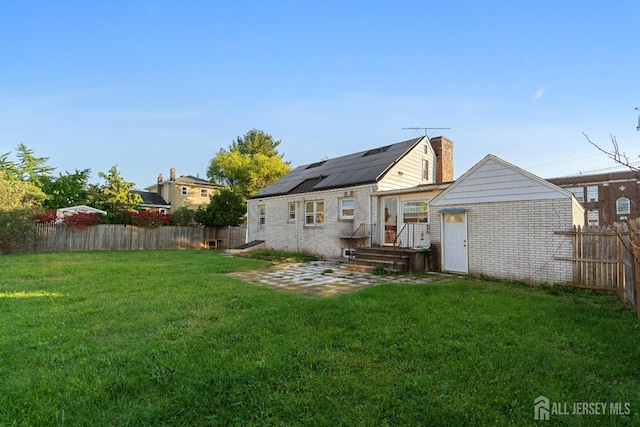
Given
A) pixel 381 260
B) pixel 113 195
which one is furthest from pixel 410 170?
pixel 113 195

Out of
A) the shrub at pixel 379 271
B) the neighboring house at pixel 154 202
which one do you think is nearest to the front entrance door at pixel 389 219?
the shrub at pixel 379 271

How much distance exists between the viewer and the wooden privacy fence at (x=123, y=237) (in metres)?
17.9

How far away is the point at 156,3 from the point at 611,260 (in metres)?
14.3

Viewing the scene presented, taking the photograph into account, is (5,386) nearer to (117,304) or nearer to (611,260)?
(117,304)

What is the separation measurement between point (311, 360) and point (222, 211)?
22.1 meters

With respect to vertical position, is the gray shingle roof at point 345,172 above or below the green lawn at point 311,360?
above

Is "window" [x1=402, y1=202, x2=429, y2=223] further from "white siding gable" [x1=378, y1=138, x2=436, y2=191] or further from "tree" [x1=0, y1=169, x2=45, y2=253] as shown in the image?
"tree" [x1=0, y1=169, x2=45, y2=253]

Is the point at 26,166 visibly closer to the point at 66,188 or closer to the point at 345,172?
the point at 66,188

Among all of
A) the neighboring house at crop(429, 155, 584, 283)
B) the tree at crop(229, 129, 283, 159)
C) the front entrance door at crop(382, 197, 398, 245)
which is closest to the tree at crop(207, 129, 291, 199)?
the tree at crop(229, 129, 283, 159)

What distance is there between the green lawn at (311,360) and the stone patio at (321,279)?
1434 mm

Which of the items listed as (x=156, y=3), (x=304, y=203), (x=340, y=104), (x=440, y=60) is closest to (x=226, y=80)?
(x=156, y=3)

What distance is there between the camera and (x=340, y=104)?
15156mm

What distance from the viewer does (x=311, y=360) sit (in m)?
3.23

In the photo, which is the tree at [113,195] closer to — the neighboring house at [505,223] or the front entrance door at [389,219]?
the front entrance door at [389,219]
